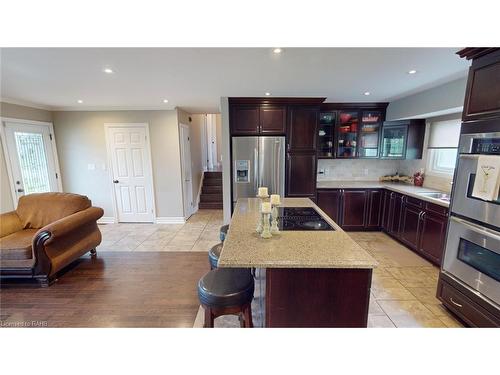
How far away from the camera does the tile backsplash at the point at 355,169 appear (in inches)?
167

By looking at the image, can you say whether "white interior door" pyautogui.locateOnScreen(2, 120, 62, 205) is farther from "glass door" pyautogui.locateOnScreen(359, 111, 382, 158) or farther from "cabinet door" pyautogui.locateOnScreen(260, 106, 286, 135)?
"glass door" pyautogui.locateOnScreen(359, 111, 382, 158)

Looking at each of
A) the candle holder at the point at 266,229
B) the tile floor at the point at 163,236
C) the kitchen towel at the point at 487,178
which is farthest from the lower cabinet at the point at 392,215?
the candle holder at the point at 266,229

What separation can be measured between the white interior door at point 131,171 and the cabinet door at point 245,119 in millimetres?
1898

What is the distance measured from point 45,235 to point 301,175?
3.45 metres

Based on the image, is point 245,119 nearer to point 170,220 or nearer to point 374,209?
point 170,220

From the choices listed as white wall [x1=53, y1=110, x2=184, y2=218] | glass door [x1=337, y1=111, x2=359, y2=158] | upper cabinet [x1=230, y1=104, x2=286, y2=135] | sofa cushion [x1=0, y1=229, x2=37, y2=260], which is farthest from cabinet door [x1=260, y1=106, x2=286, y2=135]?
sofa cushion [x1=0, y1=229, x2=37, y2=260]

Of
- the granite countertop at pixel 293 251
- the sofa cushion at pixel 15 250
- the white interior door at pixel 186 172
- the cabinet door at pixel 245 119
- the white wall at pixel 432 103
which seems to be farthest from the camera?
the white interior door at pixel 186 172

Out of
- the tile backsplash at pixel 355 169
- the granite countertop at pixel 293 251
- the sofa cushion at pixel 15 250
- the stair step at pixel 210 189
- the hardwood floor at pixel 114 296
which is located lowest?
the hardwood floor at pixel 114 296

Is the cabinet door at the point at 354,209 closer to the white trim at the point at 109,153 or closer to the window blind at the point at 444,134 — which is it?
the window blind at the point at 444,134

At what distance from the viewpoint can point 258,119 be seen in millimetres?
3598

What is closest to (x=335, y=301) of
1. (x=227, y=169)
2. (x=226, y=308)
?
(x=226, y=308)

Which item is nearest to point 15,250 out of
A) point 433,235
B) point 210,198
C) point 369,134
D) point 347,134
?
point 210,198

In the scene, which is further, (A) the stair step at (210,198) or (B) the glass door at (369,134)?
(A) the stair step at (210,198)
